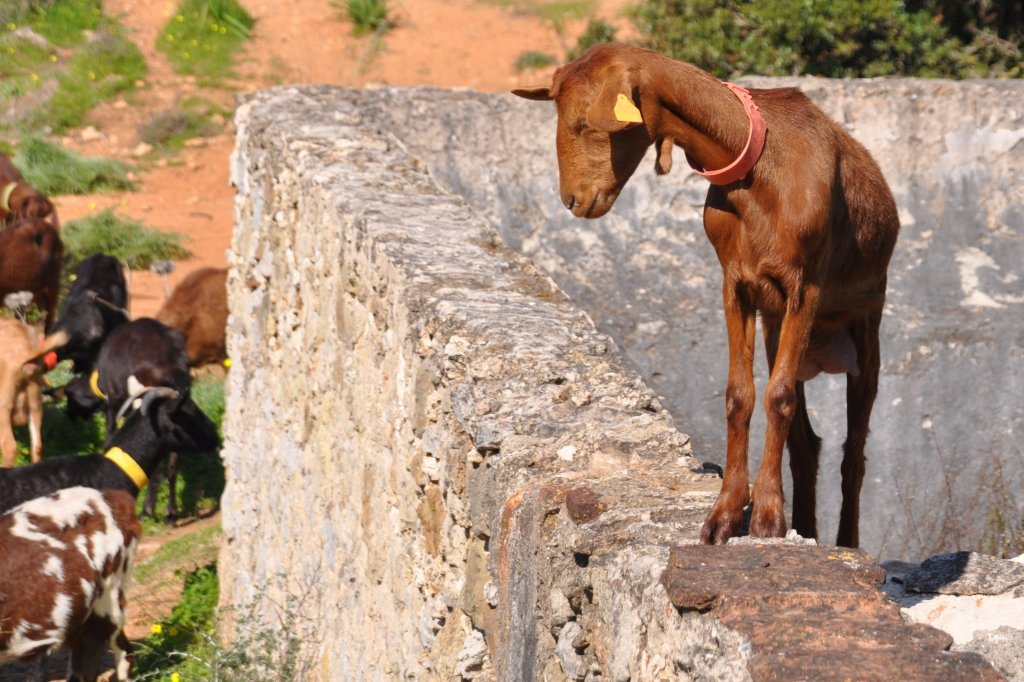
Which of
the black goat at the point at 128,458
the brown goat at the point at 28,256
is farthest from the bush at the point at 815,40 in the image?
the brown goat at the point at 28,256

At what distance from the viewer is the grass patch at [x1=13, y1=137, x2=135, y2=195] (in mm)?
14703

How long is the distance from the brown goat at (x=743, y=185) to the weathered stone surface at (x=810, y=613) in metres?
0.33

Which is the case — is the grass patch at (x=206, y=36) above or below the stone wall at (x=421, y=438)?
above

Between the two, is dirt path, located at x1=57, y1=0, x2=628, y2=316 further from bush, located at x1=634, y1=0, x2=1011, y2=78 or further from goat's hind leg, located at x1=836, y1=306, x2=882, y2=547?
goat's hind leg, located at x1=836, y1=306, x2=882, y2=547

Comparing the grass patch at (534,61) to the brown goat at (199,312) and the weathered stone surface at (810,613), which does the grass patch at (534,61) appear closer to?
the brown goat at (199,312)

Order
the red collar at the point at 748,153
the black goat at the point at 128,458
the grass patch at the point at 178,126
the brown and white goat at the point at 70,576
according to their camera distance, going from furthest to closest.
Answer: the grass patch at the point at 178,126
the black goat at the point at 128,458
the brown and white goat at the point at 70,576
the red collar at the point at 748,153

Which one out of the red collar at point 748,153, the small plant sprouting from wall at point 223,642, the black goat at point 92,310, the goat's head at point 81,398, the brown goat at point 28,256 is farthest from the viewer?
the brown goat at point 28,256

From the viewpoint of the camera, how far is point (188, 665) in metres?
7.25

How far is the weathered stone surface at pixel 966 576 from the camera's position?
312cm

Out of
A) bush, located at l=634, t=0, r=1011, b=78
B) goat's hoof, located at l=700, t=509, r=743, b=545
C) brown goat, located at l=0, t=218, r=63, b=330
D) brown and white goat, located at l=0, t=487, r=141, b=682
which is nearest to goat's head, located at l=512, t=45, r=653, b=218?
goat's hoof, located at l=700, t=509, r=743, b=545

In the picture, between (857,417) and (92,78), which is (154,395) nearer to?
(857,417)

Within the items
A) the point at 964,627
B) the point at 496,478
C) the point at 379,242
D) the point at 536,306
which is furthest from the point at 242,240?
the point at 964,627

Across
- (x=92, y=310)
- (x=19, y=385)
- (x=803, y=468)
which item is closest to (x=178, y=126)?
(x=92, y=310)

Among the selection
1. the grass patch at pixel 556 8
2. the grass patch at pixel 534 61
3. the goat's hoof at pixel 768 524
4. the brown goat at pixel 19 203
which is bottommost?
the brown goat at pixel 19 203
